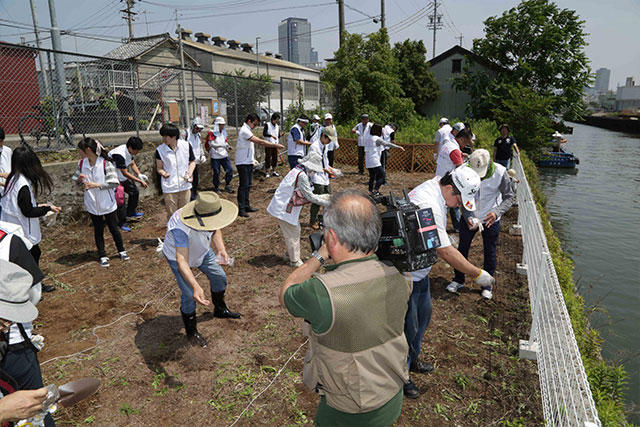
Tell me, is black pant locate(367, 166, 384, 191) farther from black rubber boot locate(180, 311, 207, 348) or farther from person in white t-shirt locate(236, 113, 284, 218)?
black rubber boot locate(180, 311, 207, 348)

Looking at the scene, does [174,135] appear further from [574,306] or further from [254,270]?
[574,306]

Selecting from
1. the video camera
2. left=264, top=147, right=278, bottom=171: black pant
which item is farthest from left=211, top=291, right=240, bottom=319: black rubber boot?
left=264, top=147, right=278, bottom=171: black pant

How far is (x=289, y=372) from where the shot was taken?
150 inches

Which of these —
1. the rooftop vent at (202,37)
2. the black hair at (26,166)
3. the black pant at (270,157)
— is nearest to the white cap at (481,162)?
the black hair at (26,166)

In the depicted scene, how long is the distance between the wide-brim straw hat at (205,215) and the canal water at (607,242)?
5434mm

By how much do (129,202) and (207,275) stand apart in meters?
4.71

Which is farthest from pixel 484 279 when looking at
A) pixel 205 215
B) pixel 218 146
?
pixel 218 146

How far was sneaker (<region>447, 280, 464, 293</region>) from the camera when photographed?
5407 mm

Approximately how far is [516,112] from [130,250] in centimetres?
2146

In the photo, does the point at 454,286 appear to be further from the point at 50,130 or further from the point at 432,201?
the point at 50,130

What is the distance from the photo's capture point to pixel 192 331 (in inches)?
166

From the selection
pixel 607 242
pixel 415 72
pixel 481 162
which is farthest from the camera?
pixel 415 72

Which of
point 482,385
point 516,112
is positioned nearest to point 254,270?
point 482,385

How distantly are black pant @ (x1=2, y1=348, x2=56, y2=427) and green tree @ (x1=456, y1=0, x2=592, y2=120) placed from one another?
29.6 metres
